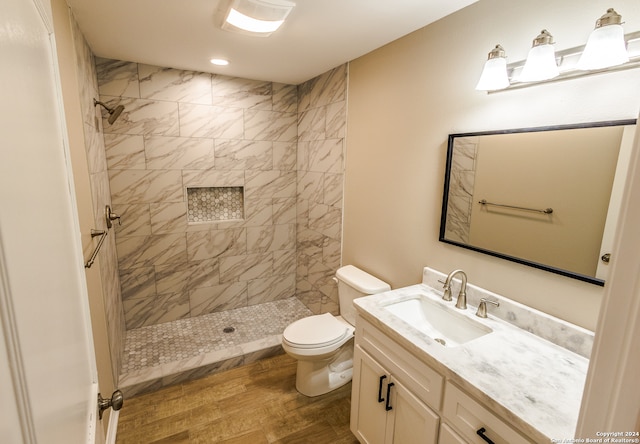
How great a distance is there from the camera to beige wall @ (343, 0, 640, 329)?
1.22 m

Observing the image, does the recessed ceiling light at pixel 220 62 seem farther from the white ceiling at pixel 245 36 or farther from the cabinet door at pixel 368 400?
the cabinet door at pixel 368 400

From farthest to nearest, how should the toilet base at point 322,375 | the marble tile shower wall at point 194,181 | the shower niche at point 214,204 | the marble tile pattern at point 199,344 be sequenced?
the shower niche at point 214,204 < the marble tile shower wall at point 194,181 < the marble tile pattern at point 199,344 < the toilet base at point 322,375

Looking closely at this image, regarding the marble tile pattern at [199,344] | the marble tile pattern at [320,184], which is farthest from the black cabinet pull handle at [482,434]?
the marble tile pattern at [199,344]

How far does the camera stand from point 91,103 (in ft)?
6.79

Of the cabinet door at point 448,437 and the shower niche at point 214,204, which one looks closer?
the cabinet door at point 448,437

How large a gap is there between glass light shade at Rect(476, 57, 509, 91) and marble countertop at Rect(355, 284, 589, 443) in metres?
1.08

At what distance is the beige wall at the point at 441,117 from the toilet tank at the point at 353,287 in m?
0.08

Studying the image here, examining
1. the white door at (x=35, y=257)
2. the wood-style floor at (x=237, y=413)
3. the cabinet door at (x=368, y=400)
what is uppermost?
the white door at (x=35, y=257)

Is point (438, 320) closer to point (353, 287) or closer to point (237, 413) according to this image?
point (353, 287)

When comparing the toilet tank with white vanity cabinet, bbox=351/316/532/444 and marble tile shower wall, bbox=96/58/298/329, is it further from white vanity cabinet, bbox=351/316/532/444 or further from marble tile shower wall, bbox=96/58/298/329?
marble tile shower wall, bbox=96/58/298/329

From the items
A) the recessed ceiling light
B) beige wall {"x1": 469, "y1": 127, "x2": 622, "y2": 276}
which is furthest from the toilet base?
the recessed ceiling light

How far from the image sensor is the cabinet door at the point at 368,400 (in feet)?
5.04

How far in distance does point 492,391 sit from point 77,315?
4.03ft

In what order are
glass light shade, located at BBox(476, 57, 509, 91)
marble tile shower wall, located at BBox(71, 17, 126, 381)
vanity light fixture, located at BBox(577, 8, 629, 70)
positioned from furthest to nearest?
marble tile shower wall, located at BBox(71, 17, 126, 381) < glass light shade, located at BBox(476, 57, 509, 91) < vanity light fixture, located at BBox(577, 8, 629, 70)
